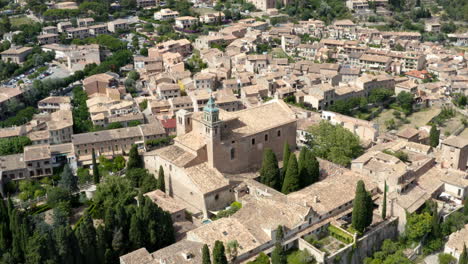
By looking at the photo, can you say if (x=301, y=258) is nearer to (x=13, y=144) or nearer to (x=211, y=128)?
(x=211, y=128)

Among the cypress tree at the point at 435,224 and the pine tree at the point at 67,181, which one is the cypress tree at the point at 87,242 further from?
the cypress tree at the point at 435,224

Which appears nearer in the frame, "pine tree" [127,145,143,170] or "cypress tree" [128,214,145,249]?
"cypress tree" [128,214,145,249]

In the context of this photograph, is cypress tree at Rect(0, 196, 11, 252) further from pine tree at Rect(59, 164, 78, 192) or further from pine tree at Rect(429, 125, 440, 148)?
pine tree at Rect(429, 125, 440, 148)

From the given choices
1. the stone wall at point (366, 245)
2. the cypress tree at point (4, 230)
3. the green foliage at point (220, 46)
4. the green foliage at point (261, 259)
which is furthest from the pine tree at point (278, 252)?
the green foliage at point (220, 46)

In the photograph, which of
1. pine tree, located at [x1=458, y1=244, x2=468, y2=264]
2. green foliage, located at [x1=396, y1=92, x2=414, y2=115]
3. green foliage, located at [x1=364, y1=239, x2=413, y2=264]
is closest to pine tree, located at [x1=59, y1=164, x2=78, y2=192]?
green foliage, located at [x1=364, y1=239, x2=413, y2=264]

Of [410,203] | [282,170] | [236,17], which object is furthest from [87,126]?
[236,17]

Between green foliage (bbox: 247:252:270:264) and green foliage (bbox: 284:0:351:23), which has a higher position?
green foliage (bbox: 284:0:351:23)

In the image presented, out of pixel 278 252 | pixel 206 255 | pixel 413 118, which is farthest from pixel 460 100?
pixel 206 255
